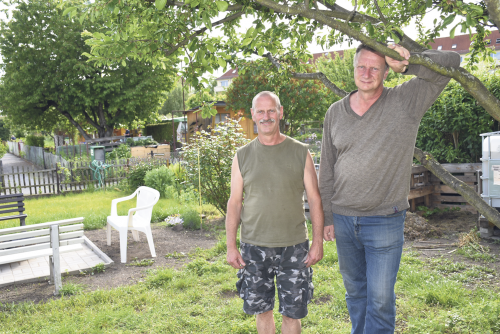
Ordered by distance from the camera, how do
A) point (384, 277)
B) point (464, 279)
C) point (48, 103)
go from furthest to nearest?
point (48, 103) < point (464, 279) < point (384, 277)

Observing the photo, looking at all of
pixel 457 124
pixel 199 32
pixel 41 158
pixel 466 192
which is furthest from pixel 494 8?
pixel 41 158

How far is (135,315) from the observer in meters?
3.87

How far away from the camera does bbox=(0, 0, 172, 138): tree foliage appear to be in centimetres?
2133

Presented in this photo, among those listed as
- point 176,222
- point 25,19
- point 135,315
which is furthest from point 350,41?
point 25,19

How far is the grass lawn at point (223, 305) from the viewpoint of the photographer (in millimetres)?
3455

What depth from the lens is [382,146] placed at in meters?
2.33

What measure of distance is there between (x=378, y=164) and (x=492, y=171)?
14.9ft

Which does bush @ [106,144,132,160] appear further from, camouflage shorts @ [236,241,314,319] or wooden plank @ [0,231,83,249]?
camouflage shorts @ [236,241,314,319]

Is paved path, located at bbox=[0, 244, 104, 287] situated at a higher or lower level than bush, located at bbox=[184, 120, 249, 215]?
lower

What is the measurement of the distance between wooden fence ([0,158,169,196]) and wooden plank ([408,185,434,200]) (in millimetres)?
9108

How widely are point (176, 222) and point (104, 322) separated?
4116mm

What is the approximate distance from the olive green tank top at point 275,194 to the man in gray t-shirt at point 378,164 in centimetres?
30

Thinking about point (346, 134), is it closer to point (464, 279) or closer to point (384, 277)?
point (384, 277)

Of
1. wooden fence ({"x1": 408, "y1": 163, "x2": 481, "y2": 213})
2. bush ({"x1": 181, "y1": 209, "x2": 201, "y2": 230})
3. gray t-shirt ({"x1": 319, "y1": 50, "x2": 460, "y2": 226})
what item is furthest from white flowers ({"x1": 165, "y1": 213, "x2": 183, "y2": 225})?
gray t-shirt ({"x1": 319, "y1": 50, "x2": 460, "y2": 226})
